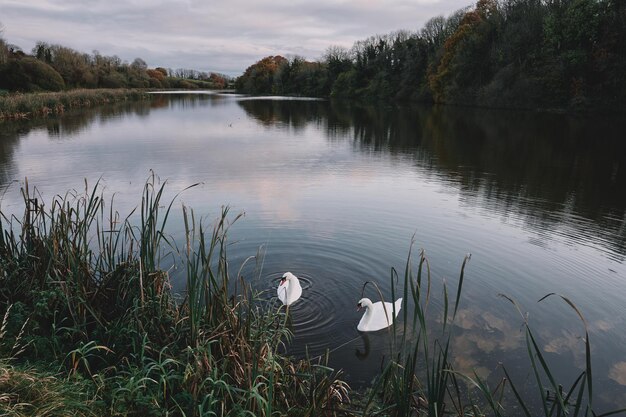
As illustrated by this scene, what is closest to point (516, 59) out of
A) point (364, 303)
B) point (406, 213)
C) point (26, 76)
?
point (406, 213)

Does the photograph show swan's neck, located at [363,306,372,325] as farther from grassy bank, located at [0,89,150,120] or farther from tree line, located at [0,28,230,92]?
tree line, located at [0,28,230,92]

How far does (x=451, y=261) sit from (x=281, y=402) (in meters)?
4.91

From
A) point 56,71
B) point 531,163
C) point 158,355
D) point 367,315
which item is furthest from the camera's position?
point 56,71

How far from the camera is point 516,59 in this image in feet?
139

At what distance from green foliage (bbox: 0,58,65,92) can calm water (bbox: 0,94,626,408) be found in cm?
2405

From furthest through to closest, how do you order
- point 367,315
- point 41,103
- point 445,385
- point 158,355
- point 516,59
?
point 516,59, point 41,103, point 367,315, point 158,355, point 445,385

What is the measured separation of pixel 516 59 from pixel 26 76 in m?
45.5

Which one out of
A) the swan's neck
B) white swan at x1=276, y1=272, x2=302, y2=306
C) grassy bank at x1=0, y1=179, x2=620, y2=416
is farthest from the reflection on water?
grassy bank at x1=0, y1=179, x2=620, y2=416

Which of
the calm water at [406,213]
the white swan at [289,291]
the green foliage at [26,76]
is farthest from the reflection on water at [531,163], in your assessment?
the green foliage at [26,76]

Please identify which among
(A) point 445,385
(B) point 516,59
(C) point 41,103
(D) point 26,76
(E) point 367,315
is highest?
(B) point 516,59

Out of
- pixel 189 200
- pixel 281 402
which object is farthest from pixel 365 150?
pixel 281 402

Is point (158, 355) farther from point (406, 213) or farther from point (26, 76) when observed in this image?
point (26, 76)

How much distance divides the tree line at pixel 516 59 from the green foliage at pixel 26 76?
132 ft

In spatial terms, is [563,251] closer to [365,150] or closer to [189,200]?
[189,200]
